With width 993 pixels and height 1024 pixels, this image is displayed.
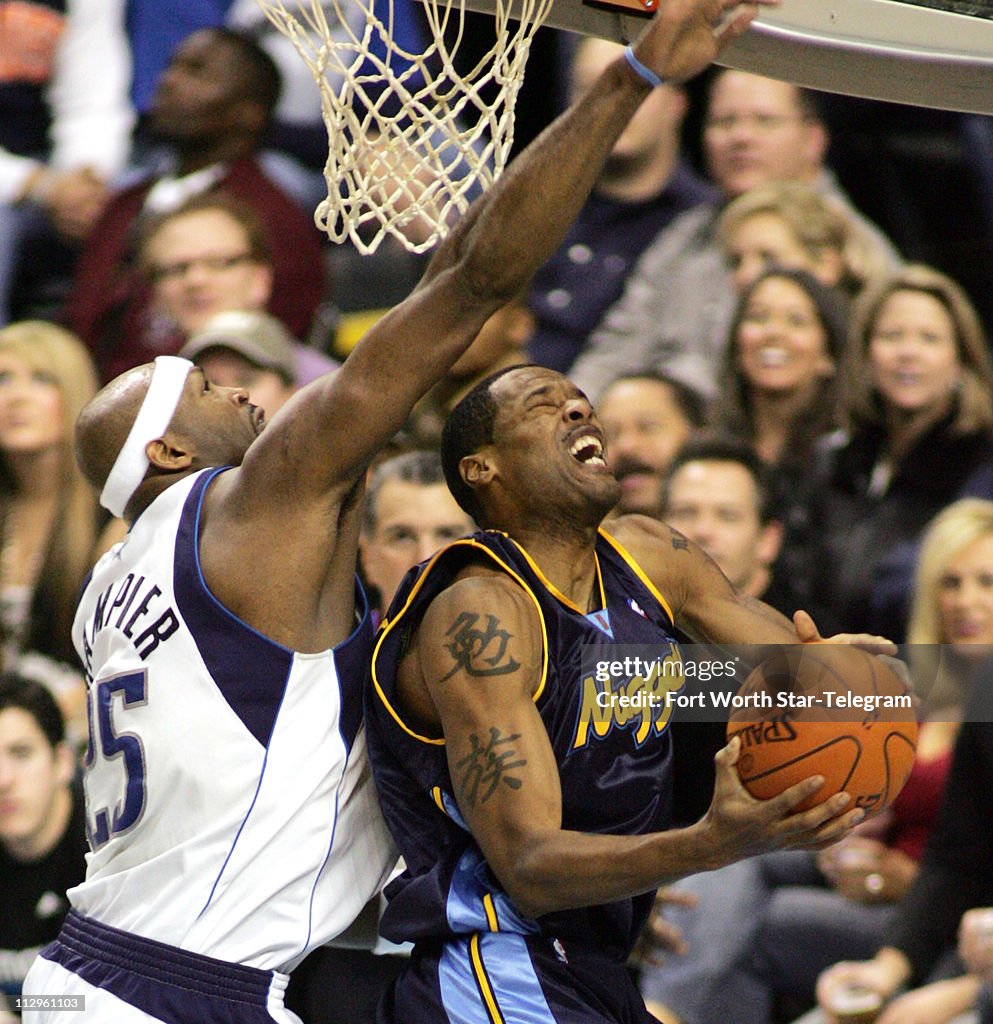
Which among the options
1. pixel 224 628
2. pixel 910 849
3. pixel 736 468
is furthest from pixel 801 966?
pixel 224 628

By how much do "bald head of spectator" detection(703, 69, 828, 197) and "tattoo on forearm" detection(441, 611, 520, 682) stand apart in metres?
3.29

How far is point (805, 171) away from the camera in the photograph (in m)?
5.97

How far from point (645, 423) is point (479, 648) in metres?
2.69

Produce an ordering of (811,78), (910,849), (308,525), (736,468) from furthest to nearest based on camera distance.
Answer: (736,468)
(910,849)
(811,78)
(308,525)

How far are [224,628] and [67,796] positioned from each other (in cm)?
248

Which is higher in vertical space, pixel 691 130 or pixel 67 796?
pixel 691 130

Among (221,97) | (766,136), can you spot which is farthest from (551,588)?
(221,97)

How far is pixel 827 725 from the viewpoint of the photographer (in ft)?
9.41

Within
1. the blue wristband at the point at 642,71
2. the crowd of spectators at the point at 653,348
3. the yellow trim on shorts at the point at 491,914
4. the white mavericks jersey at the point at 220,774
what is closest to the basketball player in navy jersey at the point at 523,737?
the yellow trim on shorts at the point at 491,914

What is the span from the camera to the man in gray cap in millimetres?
5664

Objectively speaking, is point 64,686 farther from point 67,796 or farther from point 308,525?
A: point 308,525

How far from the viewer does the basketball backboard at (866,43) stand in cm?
370

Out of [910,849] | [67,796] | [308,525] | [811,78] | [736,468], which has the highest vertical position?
[811,78]

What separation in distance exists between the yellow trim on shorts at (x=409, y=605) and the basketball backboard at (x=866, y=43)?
129cm
